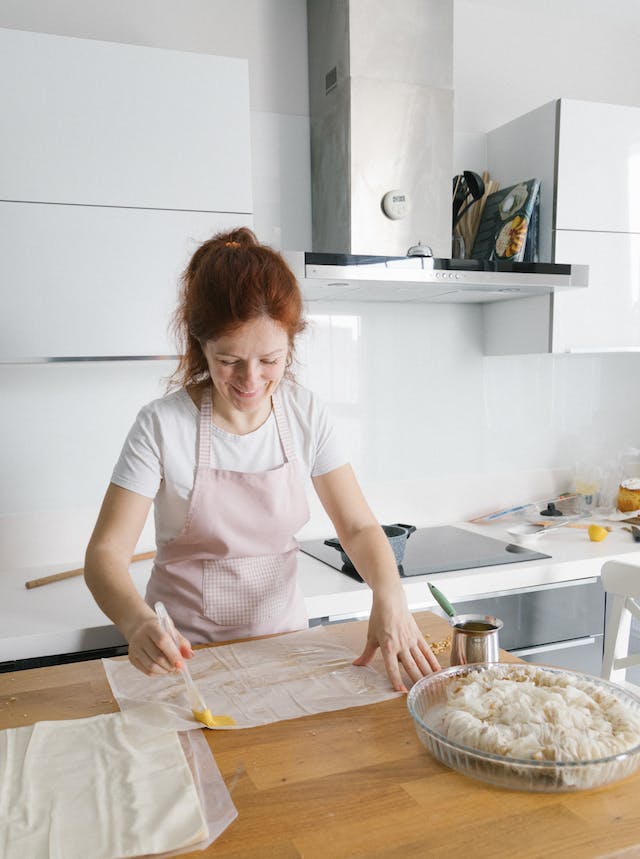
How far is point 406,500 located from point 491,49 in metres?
1.58

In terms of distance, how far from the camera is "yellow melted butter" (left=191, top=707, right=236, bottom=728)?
102 centimetres

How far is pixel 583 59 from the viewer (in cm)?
277

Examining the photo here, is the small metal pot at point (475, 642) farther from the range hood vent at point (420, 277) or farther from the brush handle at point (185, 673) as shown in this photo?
the range hood vent at point (420, 277)

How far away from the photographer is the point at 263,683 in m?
1.16

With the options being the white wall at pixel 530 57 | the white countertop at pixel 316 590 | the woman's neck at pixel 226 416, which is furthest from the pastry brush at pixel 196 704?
the white wall at pixel 530 57

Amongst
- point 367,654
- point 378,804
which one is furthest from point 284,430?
point 378,804

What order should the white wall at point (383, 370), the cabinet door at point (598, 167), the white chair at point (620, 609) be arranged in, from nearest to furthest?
the white chair at point (620, 609)
the white wall at point (383, 370)
the cabinet door at point (598, 167)

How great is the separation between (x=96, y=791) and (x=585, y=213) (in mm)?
2150

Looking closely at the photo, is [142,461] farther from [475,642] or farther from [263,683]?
[475,642]

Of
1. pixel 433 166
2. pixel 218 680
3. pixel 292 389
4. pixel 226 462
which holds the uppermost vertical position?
pixel 433 166

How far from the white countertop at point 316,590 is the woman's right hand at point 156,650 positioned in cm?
72

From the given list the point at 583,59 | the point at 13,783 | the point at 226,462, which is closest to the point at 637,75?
the point at 583,59

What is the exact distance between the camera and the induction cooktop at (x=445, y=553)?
208 cm

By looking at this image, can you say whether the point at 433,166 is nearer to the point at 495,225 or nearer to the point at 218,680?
the point at 495,225
